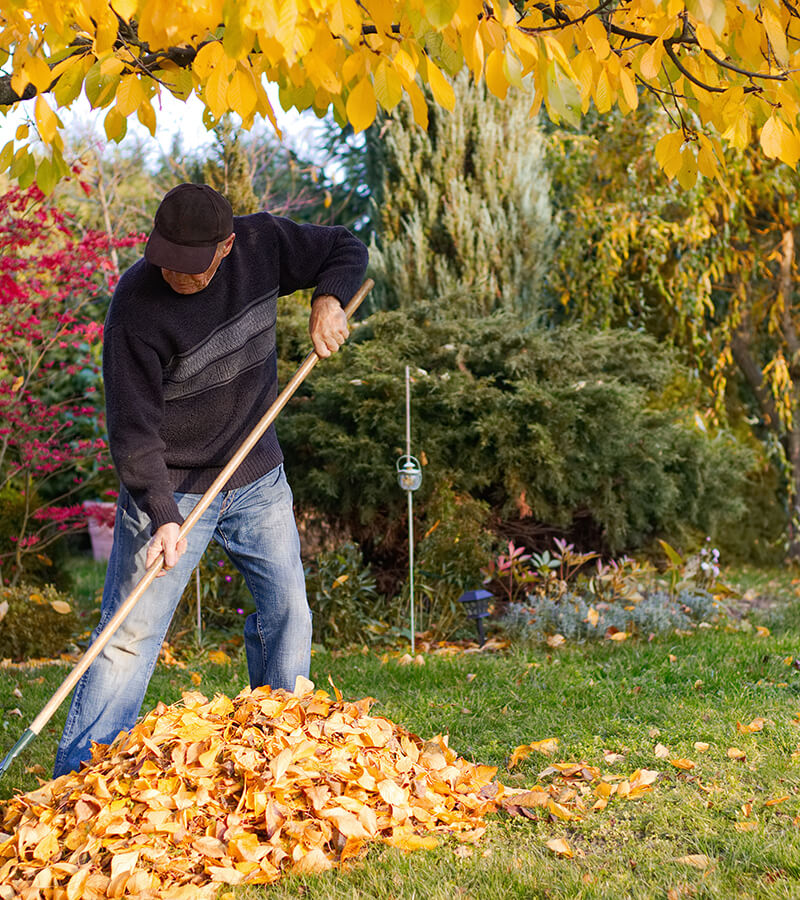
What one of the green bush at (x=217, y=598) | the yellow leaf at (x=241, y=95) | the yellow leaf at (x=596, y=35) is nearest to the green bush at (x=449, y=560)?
the green bush at (x=217, y=598)

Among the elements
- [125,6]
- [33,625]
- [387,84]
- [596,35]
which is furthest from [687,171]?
[33,625]

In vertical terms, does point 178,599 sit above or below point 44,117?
below

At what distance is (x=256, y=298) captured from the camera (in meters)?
2.90

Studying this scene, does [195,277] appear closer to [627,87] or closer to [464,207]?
[627,87]

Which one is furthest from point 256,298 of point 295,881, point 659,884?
point 659,884

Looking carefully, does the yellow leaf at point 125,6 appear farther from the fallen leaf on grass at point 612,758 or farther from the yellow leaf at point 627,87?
the fallen leaf on grass at point 612,758

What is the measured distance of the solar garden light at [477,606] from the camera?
183 inches

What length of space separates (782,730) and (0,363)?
4791mm

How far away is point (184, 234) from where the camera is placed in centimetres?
253

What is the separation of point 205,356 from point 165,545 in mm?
602

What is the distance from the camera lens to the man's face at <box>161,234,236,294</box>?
8.65 ft

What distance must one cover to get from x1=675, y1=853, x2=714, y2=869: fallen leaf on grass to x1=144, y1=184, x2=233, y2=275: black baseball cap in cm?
199

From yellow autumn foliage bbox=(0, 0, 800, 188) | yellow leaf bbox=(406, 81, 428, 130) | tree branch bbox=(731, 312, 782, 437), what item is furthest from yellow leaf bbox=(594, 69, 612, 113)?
tree branch bbox=(731, 312, 782, 437)

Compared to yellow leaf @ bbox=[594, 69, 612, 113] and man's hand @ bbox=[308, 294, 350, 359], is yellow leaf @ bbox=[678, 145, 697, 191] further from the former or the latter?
man's hand @ bbox=[308, 294, 350, 359]
